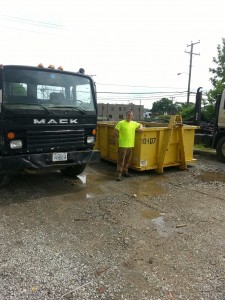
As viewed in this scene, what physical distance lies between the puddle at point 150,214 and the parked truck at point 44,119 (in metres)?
1.75

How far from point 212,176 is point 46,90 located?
4.78 meters

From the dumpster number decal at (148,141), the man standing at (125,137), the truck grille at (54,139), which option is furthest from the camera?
the dumpster number decal at (148,141)

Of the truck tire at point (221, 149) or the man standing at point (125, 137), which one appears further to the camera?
the truck tire at point (221, 149)

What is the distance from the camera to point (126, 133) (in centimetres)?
738

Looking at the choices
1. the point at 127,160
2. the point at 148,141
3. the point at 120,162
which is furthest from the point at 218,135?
the point at 120,162

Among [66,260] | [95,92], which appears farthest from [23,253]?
[95,92]

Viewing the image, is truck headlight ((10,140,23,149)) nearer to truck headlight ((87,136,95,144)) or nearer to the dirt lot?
the dirt lot

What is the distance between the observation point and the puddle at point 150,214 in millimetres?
5105

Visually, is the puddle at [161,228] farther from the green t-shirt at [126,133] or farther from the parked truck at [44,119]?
the green t-shirt at [126,133]

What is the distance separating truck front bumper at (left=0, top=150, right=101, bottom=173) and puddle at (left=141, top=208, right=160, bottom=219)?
1734 millimetres

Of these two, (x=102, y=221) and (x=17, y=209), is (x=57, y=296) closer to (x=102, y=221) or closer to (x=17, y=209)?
(x=102, y=221)

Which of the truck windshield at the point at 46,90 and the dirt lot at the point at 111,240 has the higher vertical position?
the truck windshield at the point at 46,90

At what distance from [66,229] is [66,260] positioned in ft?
2.95

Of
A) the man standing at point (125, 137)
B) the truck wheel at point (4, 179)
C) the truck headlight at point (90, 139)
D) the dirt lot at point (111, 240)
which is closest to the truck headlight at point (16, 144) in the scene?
the truck wheel at point (4, 179)
